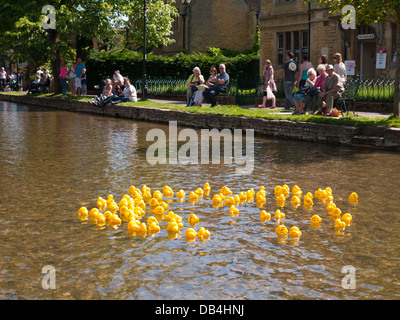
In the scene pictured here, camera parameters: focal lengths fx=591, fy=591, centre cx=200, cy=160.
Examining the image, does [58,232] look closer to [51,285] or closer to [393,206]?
[51,285]

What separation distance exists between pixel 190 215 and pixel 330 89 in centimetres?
1075

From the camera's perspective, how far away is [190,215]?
625cm

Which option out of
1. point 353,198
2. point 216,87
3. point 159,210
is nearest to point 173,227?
point 159,210

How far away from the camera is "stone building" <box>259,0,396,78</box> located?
25.6 metres

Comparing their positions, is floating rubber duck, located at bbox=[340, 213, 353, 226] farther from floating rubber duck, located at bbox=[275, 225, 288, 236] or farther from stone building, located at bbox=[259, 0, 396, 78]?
stone building, located at bbox=[259, 0, 396, 78]

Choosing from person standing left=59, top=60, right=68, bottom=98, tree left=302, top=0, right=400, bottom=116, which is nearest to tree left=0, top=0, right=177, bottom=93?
person standing left=59, top=60, right=68, bottom=98

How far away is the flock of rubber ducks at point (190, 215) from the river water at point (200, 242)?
0.30ft

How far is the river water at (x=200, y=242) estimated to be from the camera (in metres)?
4.39

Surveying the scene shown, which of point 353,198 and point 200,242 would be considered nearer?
point 200,242

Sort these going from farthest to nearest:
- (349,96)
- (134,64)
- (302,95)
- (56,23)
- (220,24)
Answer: (220,24) < (134,64) < (56,23) < (302,95) < (349,96)

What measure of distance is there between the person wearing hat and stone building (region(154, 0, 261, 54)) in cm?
3383

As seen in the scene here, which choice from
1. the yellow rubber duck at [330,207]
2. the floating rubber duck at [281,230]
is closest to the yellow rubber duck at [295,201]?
the yellow rubber duck at [330,207]

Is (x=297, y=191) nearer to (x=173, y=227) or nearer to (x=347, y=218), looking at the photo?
(x=347, y=218)
